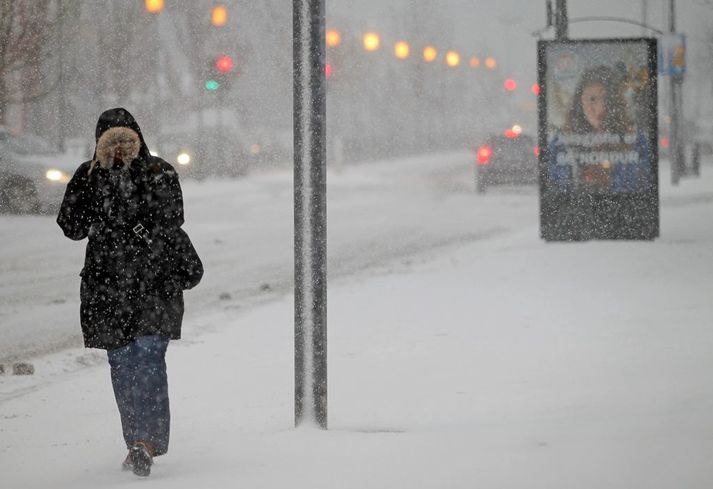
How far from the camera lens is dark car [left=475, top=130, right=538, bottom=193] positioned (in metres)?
28.5

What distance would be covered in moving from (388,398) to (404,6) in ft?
242

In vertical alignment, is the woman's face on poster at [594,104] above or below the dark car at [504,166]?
above

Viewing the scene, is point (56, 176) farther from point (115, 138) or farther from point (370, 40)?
point (115, 138)

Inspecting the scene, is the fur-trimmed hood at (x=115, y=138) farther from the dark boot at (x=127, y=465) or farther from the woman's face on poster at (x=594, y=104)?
the woman's face on poster at (x=594, y=104)

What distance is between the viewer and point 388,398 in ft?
22.2

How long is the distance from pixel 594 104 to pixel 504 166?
1427 centimetres

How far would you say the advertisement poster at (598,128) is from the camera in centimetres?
1414

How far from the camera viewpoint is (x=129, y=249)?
499cm

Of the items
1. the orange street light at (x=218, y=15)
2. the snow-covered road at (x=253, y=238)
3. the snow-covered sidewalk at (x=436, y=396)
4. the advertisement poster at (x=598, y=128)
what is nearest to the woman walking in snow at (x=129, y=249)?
the snow-covered sidewalk at (x=436, y=396)

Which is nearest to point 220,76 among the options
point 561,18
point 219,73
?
point 219,73

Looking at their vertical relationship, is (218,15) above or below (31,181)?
above

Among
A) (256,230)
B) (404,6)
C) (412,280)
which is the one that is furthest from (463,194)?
(404,6)

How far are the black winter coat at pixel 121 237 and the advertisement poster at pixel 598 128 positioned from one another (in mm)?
9810

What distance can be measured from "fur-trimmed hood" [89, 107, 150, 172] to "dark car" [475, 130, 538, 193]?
77.8 feet
